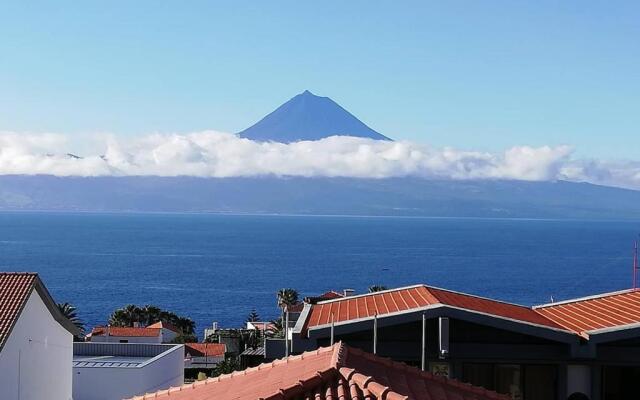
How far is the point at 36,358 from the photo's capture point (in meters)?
25.1

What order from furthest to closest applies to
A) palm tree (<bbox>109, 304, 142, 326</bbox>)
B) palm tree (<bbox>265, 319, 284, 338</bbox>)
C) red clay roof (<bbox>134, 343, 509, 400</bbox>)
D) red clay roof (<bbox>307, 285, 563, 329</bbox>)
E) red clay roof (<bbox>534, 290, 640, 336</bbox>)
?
palm tree (<bbox>109, 304, 142, 326</bbox>) < palm tree (<bbox>265, 319, 284, 338</bbox>) < red clay roof (<bbox>307, 285, 563, 329</bbox>) < red clay roof (<bbox>534, 290, 640, 336</bbox>) < red clay roof (<bbox>134, 343, 509, 400</bbox>)

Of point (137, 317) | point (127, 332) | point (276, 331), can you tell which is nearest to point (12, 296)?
point (276, 331)

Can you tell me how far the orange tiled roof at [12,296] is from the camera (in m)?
22.1

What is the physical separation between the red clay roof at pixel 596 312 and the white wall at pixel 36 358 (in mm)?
11762

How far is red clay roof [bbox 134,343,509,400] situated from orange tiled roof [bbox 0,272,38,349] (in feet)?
33.7

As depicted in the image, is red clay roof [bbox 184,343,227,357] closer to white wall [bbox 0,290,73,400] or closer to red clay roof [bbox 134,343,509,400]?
white wall [bbox 0,290,73,400]

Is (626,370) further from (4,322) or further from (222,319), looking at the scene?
(222,319)

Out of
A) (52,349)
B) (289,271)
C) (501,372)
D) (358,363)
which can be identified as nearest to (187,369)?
(52,349)

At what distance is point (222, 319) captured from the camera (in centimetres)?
11338

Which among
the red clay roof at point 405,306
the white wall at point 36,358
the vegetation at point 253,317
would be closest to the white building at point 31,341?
the white wall at point 36,358

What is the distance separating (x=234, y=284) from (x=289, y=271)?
2370cm

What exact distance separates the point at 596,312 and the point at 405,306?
429cm

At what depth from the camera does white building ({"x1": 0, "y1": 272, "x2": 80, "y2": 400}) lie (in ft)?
73.9

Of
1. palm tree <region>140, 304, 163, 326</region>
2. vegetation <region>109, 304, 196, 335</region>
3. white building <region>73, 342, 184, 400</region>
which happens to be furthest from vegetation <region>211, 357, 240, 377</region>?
palm tree <region>140, 304, 163, 326</region>
